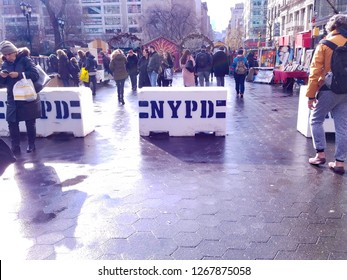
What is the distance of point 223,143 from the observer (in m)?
6.54

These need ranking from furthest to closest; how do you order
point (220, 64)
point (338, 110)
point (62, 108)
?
point (220, 64) < point (62, 108) < point (338, 110)

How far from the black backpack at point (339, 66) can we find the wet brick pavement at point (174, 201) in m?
1.17

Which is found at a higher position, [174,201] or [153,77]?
[153,77]

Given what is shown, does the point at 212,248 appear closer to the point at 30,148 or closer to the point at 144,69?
the point at 30,148

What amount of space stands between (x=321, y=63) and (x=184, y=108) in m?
2.93

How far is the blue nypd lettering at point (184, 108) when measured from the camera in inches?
270

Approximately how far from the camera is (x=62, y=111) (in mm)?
7180

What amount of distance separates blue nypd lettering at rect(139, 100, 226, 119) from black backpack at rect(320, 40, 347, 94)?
259 centimetres

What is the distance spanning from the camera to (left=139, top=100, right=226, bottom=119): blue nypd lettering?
6.86 metres

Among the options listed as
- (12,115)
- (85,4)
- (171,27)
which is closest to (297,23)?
(171,27)

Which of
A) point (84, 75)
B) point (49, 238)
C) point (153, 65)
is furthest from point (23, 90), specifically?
point (84, 75)

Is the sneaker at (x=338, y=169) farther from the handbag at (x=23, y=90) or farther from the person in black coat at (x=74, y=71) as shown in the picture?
the person in black coat at (x=74, y=71)

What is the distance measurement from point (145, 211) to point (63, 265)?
1.16 meters

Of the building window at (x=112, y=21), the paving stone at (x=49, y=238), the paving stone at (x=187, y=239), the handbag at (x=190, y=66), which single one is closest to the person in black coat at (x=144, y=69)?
the handbag at (x=190, y=66)
